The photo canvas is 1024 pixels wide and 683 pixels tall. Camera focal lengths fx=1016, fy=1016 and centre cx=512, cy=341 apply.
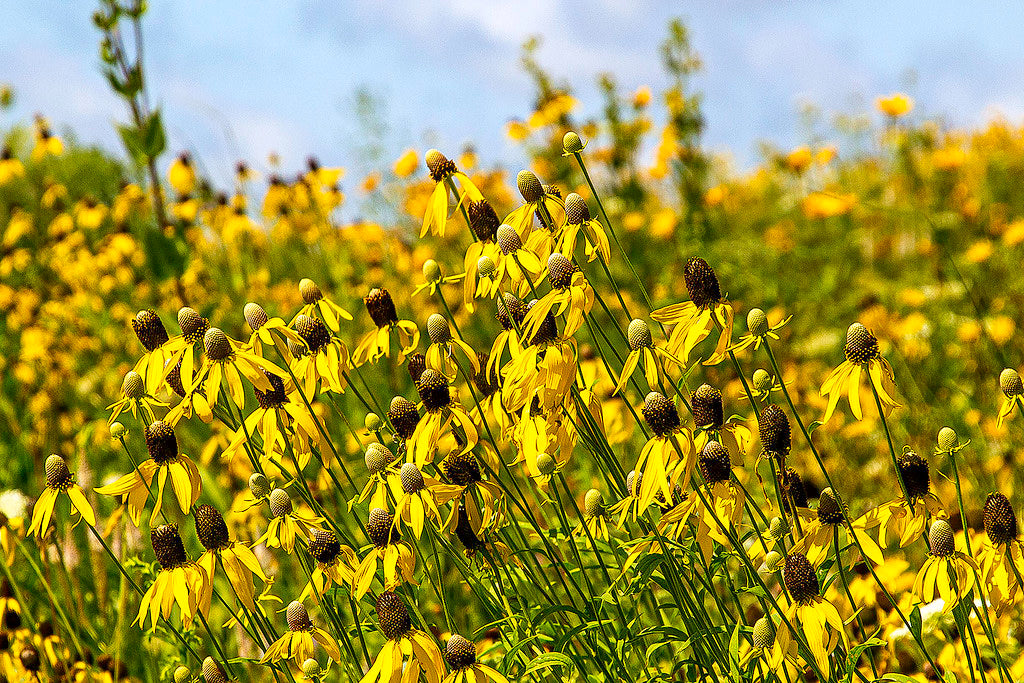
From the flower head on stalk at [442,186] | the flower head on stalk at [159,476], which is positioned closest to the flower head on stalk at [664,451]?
the flower head on stalk at [442,186]

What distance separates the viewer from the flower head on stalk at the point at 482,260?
4.68ft

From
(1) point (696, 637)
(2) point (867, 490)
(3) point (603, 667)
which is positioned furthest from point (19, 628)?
(2) point (867, 490)

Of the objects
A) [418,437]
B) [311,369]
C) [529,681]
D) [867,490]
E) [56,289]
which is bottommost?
[867,490]

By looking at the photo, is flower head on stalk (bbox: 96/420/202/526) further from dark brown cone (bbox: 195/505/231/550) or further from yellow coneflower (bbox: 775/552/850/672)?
yellow coneflower (bbox: 775/552/850/672)

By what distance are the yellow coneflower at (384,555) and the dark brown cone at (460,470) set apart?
0.37 feet

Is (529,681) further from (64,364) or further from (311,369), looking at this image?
(64,364)

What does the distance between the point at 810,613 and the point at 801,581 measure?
0.04 meters

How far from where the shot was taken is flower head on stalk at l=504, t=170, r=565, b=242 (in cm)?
144

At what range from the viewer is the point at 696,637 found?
1.30 meters

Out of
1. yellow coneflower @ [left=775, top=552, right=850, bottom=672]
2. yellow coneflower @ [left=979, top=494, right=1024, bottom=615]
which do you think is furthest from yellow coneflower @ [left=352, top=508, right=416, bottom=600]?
yellow coneflower @ [left=979, top=494, right=1024, bottom=615]

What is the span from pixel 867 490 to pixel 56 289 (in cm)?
450

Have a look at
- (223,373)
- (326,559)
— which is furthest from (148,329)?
(326,559)

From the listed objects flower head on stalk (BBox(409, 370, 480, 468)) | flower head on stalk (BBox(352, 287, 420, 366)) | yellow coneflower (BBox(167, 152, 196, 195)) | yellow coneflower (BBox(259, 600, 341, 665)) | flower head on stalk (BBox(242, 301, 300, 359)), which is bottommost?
yellow coneflower (BBox(259, 600, 341, 665))

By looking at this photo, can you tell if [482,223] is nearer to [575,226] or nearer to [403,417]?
[575,226]
